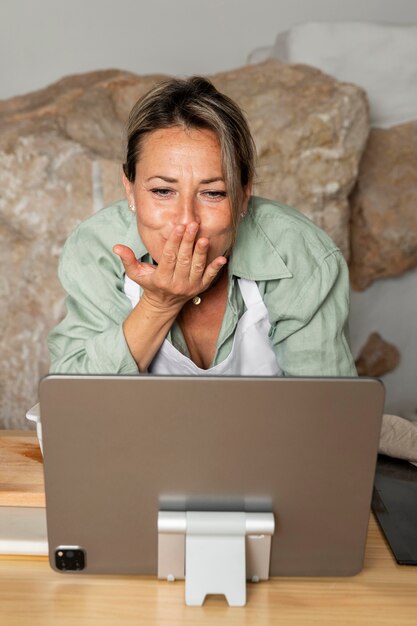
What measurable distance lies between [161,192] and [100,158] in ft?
4.88

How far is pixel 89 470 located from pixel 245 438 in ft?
0.66

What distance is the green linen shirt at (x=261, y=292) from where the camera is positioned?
160 centimetres

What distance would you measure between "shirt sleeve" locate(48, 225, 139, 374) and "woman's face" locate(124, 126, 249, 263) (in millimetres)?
171

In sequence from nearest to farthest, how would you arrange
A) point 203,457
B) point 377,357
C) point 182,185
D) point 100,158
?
point 203,457
point 182,185
point 100,158
point 377,357

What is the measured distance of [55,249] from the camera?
2.98 m

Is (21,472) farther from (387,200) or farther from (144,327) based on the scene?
(387,200)

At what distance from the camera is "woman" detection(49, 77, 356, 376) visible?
4.93 ft

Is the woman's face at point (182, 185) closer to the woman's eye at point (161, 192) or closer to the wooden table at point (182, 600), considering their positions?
the woman's eye at point (161, 192)

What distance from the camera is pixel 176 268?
1496 mm

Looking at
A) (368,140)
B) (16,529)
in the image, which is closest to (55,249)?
(368,140)

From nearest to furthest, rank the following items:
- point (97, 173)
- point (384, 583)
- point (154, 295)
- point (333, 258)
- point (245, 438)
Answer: point (245, 438), point (384, 583), point (154, 295), point (333, 258), point (97, 173)

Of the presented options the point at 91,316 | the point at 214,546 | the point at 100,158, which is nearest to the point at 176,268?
the point at 91,316

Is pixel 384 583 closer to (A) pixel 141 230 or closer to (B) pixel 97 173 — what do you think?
(A) pixel 141 230

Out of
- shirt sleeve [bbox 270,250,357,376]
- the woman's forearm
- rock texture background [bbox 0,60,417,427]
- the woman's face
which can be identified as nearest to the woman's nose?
the woman's face
